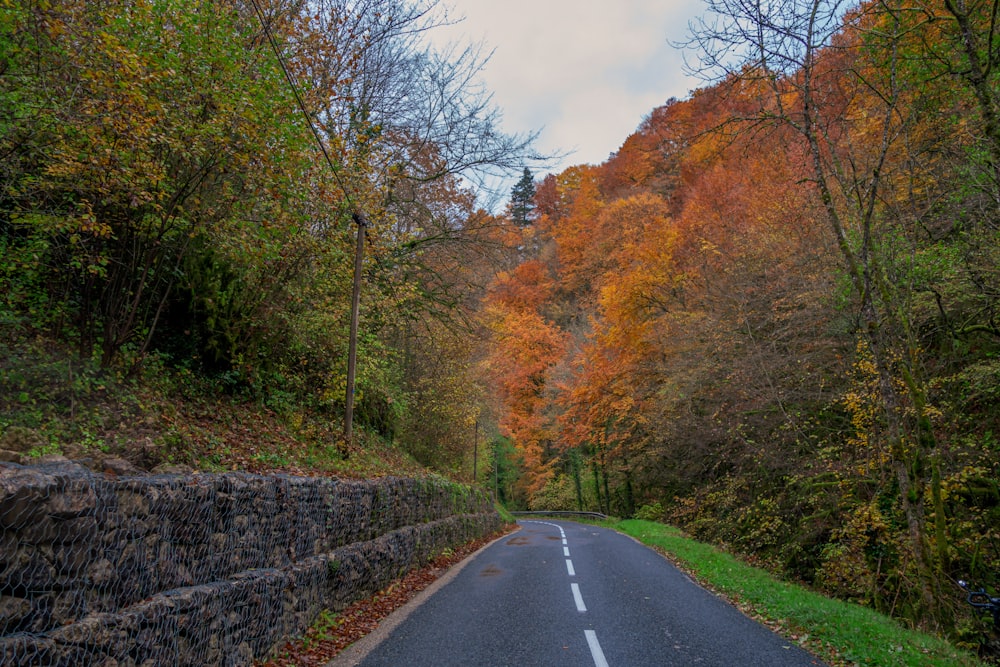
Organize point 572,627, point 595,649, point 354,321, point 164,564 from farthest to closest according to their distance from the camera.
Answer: point 354,321, point 572,627, point 595,649, point 164,564

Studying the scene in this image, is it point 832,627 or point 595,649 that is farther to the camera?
point 832,627

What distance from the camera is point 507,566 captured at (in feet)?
37.9

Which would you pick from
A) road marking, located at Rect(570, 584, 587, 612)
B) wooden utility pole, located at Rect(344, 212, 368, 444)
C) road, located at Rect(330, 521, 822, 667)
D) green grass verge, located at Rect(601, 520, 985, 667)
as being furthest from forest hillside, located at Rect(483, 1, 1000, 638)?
wooden utility pole, located at Rect(344, 212, 368, 444)

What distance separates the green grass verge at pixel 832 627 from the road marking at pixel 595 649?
223cm

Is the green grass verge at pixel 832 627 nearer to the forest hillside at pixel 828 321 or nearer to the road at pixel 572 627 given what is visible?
the road at pixel 572 627

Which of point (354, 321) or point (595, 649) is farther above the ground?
point (354, 321)

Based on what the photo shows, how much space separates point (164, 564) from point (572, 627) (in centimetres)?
446

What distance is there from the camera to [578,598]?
816 centimetres

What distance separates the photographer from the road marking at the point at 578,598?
7502mm

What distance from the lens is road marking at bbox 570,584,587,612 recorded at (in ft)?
24.6

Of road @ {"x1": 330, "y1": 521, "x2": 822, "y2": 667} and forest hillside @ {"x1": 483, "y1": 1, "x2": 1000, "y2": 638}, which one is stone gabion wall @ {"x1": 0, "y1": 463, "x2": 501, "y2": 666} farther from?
forest hillside @ {"x1": 483, "y1": 1, "x2": 1000, "y2": 638}

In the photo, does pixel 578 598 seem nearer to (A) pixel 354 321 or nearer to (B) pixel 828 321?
(A) pixel 354 321

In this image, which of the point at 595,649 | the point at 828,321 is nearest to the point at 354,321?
the point at 595,649

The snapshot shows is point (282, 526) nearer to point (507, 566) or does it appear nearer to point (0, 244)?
point (0, 244)
